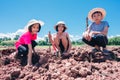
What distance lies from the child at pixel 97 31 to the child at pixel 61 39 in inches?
18.1

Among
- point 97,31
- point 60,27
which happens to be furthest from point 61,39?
point 97,31

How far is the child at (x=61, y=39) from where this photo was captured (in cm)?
615

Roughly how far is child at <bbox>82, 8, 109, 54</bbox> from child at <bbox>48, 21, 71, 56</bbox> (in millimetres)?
461

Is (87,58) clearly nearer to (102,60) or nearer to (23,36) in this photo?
(102,60)

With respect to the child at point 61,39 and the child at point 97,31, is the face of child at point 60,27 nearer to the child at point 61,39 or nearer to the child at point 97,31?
the child at point 61,39

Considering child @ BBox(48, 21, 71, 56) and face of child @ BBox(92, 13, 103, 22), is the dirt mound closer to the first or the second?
child @ BBox(48, 21, 71, 56)

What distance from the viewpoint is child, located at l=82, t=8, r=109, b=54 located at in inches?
238

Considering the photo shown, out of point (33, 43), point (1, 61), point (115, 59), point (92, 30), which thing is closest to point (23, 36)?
point (33, 43)

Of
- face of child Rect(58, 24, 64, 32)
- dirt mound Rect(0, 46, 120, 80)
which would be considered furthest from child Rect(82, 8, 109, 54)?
face of child Rect(58, 24, 64, 32)

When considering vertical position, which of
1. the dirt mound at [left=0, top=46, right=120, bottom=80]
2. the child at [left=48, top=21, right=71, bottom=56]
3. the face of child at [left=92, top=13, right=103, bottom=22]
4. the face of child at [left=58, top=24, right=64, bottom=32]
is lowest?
the dirt mound at [left=0, top=46, right=120, bottom=80]

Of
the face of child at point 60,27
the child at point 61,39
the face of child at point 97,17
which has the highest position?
the face of child at point 97,17

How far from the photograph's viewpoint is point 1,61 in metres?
5.82

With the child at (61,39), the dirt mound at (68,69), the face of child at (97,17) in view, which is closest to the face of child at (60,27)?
the child at (61,39)

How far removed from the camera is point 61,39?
619 cm
